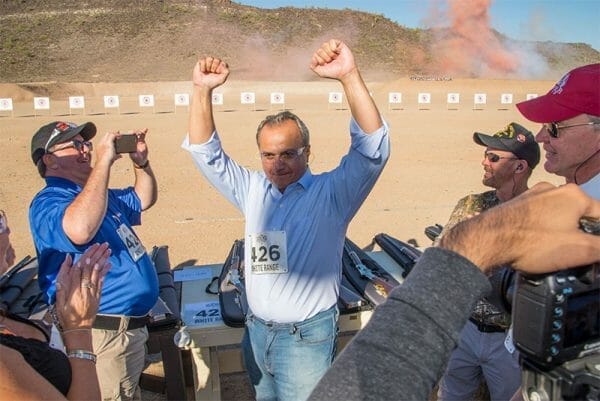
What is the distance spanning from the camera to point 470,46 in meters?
26.6

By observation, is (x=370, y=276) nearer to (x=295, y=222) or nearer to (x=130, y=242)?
(x=295, y=222)

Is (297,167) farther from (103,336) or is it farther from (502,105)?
(502,105)

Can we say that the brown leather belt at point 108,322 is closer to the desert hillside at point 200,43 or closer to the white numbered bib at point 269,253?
the white numbered bib at point 269,253

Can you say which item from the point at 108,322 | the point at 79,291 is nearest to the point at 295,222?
the point at 79,291

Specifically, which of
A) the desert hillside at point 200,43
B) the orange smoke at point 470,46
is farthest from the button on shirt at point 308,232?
the desert hillside at point 200,43

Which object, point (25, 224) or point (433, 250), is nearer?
point (433, 250)

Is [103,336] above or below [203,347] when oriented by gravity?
above

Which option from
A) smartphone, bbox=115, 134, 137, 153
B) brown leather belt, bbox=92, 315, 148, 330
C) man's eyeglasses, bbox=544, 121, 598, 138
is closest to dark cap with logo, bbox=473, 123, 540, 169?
man's eyeglasses, bbox=544, 121, 598, 138

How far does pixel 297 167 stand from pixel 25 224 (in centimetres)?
599

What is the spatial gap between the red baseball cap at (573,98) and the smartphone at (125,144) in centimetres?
201

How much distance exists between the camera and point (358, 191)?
2150 millimetres

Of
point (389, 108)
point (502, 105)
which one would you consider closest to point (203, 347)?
point (389, 108)

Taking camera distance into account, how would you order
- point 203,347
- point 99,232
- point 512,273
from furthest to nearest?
point 203,347 < point 99,232 < point 512,273

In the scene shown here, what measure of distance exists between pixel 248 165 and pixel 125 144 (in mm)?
7502
